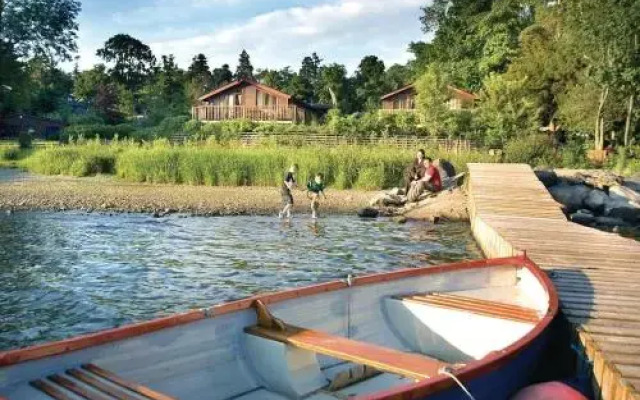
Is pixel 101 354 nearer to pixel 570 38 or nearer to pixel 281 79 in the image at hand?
pixel 570 38

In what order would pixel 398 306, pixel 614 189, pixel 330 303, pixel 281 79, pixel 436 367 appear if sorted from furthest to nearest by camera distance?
pixel 281 79, pixel 614 189, pixel 398 306, pixel 330 303, pixel 436 367

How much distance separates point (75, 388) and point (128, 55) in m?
106

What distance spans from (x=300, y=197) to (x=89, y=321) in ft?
50.7

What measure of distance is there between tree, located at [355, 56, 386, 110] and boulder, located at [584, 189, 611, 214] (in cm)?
4433

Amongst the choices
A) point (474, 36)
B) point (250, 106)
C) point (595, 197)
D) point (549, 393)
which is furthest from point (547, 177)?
point (250, 106)

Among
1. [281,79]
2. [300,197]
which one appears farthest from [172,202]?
[281,79]

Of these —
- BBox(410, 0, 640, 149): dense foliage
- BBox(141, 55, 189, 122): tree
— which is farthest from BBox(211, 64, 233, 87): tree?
BBox(410, 0, 640, 149): dense foliage

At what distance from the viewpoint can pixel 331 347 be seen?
5.24m

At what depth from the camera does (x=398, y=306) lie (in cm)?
702

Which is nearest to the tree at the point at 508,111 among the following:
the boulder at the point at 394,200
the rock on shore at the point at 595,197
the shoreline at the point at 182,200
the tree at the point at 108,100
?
the rock on shore at the point at 595,197

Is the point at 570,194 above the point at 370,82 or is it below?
below

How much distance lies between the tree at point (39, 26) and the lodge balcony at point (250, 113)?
18.0 m

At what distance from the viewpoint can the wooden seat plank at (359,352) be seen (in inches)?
187

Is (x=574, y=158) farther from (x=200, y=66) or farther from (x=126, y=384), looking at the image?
(x=200, y=66)
